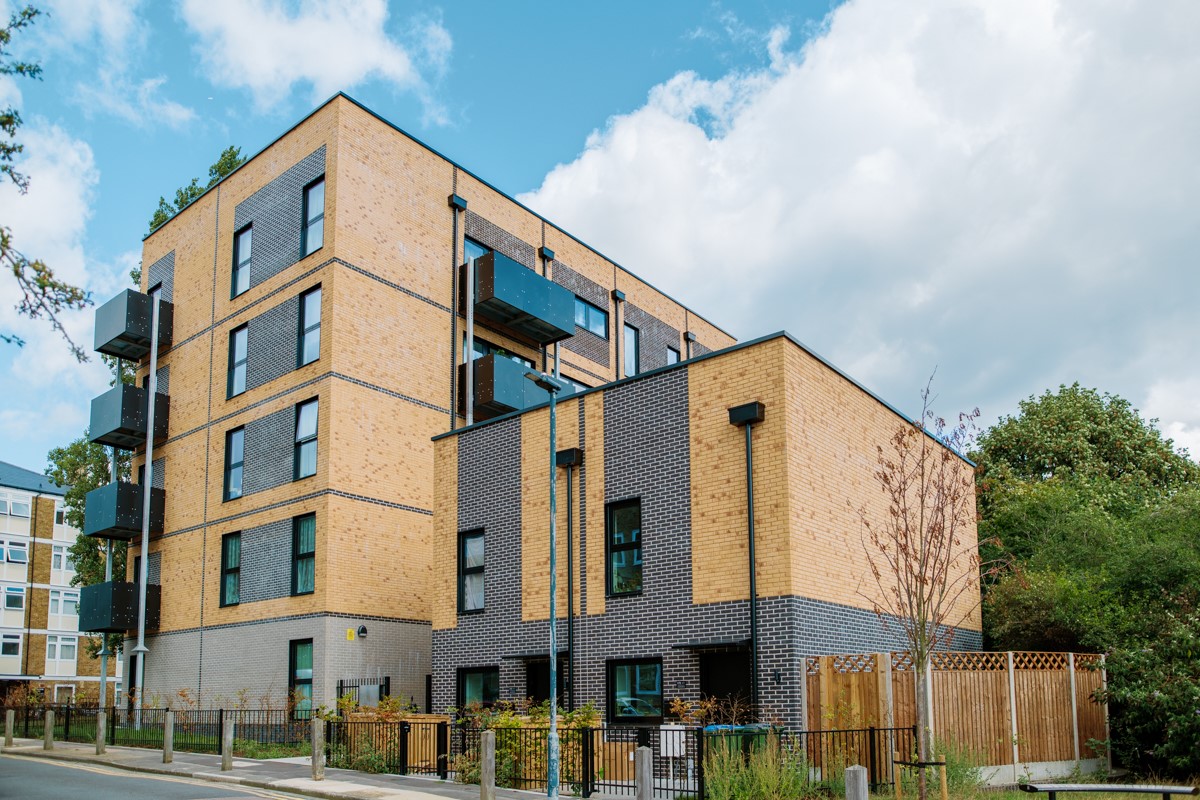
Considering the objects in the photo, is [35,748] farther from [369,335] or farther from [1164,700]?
[1164,700]

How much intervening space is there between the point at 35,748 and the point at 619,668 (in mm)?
14671

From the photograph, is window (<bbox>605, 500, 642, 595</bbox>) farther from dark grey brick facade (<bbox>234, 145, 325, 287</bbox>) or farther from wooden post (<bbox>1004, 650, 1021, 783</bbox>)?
dark grey brick facade (<bbox>234, 145, 325, 287</bbox>)

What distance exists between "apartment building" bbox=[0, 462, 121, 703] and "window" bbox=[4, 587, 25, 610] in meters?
0.03

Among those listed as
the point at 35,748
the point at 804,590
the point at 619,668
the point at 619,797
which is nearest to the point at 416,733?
the point at 619,668

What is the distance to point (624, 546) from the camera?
20.5m

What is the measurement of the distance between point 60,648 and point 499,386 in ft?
161

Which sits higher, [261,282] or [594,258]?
[594,258]

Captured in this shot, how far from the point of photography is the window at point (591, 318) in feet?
120

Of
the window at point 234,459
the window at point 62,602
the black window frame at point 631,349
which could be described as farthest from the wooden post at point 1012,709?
the window at point 62,602

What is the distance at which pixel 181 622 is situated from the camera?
30.6 meters

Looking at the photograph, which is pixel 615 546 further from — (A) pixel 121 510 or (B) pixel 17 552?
(B) pixel 17 552

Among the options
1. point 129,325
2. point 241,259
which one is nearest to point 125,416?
point 129,325

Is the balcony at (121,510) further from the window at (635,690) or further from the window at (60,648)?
the window at (60,648)

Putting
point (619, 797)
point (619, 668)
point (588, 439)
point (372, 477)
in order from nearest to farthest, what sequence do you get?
point (619, 797) → point (619, 668) → point (588, 439) → point (372, 477)
